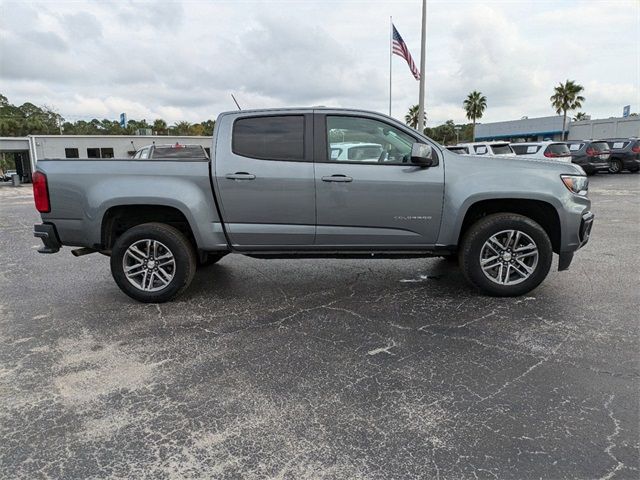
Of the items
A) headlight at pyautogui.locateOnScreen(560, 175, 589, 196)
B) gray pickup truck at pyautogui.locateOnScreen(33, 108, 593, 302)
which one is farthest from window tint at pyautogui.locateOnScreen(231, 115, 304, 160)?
headlight at pyautogui.locateOnScreen(560, 175, 589, 196)

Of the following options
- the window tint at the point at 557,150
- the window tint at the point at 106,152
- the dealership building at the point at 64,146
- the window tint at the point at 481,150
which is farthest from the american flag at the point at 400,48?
the window tint at the point at 106,152

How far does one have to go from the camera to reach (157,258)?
4.84 m

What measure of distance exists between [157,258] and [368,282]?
2.36 meters

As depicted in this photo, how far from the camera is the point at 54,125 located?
87875mm

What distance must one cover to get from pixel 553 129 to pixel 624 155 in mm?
43755

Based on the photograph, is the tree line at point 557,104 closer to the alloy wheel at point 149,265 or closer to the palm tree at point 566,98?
the palm tree at point 566,98

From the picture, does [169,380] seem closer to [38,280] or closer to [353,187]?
[353,187]

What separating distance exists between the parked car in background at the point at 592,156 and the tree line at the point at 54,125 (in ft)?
212

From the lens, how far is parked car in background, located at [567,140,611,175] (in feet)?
73.2

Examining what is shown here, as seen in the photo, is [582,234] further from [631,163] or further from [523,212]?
[631,163]

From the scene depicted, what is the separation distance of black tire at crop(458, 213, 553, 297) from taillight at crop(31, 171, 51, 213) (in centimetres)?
420

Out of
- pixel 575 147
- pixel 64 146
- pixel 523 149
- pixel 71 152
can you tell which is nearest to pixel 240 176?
pixel 523 149

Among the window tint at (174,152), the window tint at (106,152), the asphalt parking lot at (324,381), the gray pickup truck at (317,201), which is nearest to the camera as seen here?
the asphalt parking lot at (324,381)

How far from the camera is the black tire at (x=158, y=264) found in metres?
4.75
